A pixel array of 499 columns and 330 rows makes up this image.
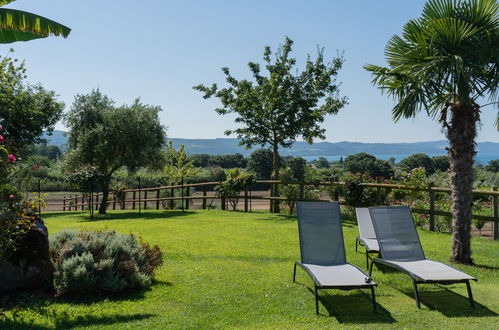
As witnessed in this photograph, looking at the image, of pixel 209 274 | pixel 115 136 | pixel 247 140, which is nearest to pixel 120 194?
pixel 115 136

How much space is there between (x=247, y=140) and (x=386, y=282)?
11979 millimetres

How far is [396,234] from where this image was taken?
6340 millimetres

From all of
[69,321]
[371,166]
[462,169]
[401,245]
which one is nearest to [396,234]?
[401,245]

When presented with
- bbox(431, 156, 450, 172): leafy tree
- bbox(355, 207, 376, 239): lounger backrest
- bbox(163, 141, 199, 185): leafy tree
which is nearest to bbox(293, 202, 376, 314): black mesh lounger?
bbox(355, 207, 376, 239): lounger backrest

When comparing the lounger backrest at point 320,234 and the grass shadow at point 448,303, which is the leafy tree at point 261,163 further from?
the grass shadow at point 448,303

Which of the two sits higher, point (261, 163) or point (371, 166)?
point (261, 163)

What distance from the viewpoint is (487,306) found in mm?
5172

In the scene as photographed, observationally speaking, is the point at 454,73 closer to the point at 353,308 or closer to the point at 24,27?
the point at 353,308

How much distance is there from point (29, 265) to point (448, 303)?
561cm

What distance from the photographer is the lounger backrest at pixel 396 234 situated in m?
6.16

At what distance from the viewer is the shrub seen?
5.25m

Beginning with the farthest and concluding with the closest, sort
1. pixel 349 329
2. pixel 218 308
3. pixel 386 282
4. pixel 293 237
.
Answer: pixel 293 237
pixel 386 282
pixel 218 308
pixel 349 329

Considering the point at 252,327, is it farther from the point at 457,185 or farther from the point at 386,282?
the point at 457,185

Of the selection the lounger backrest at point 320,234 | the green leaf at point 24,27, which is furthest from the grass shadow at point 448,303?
the green leaf at point 24,27
